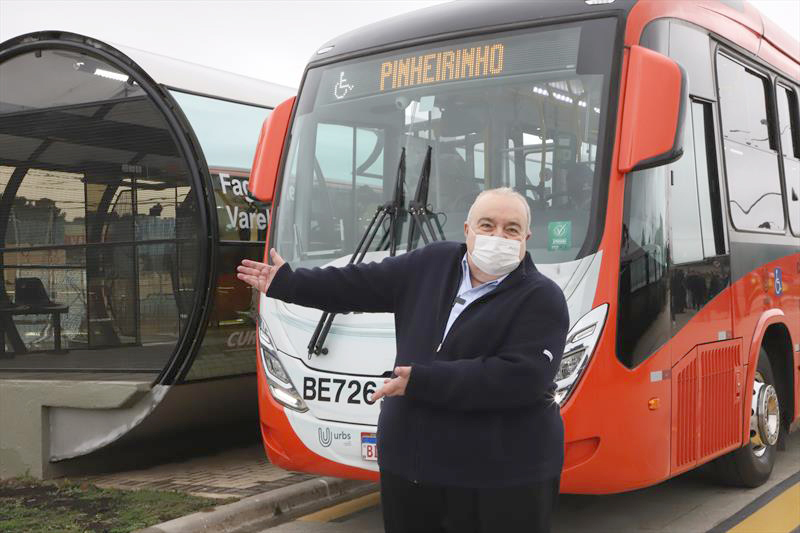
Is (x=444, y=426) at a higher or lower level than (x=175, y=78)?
lower

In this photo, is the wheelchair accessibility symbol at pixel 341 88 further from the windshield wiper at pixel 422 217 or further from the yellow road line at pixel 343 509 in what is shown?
the yellow road line at pixel 343 509

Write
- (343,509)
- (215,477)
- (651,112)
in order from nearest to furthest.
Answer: (651,112), (343,509), (215,477)

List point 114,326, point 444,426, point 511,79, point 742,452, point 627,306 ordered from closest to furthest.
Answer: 1. point 444,426
2. point 627,306
3. point 511,79
4. point 742,452
5. point 114,326

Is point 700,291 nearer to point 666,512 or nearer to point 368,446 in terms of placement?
point 666,512

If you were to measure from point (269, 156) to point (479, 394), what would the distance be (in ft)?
12.6

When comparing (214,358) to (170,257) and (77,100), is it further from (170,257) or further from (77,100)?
(77,100)

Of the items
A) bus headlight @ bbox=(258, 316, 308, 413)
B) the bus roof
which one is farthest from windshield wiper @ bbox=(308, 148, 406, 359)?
the bus roof

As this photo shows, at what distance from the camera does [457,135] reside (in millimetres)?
5918

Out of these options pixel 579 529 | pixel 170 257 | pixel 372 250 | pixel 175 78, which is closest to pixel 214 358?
pixel 170 257

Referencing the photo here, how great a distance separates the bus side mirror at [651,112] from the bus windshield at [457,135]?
156mm

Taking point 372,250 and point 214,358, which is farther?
point 214,358

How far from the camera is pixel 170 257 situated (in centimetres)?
838

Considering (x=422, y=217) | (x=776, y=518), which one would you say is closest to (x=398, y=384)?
(x=422, y=217)

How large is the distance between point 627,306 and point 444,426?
2439 millimetres
